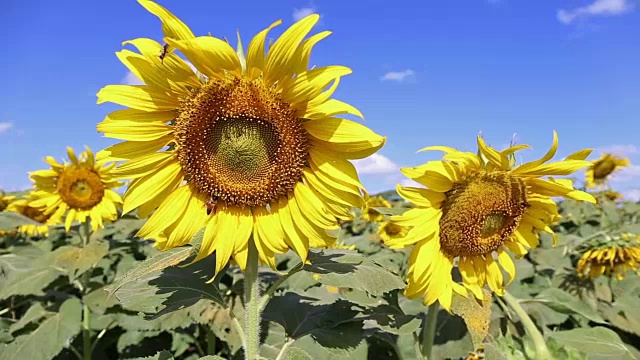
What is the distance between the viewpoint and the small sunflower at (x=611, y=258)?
4246 mm

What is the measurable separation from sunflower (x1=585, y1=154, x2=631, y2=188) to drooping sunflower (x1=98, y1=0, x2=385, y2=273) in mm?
9212

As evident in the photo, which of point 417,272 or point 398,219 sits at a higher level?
point 398,219

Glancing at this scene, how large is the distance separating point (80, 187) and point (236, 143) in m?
3.85

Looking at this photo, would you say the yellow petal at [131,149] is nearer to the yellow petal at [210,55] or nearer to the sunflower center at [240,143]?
the sunflower center at [240,143]

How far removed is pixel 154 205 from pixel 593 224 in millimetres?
8346

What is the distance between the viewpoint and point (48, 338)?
3.78 m

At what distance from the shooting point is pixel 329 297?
3117mm

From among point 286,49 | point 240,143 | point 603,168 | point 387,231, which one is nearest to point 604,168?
point 603,168

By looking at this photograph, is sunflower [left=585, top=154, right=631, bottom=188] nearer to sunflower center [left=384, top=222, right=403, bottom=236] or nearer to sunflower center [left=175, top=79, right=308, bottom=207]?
sunflower center [left=384, top=222, right=403, bottom=236]

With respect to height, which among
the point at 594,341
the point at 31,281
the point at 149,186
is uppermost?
the point at 149,186

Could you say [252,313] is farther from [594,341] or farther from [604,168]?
[604,168]

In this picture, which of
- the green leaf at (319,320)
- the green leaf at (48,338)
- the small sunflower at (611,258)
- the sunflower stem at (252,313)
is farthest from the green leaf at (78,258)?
the small sunflower at (611,258)

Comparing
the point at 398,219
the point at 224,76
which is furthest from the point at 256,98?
the point at 398,219

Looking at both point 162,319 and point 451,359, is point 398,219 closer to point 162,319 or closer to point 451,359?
point 451,359
